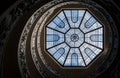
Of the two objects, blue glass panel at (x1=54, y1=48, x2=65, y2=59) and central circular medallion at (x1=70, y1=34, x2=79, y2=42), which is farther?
central circular medallion at (x1=70, y1=34, x2=79, y2=42)

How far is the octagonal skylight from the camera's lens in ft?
74.2

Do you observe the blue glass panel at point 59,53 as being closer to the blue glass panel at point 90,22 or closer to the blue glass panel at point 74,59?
the blue glass panel at point 74,59

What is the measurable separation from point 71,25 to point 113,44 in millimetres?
5226

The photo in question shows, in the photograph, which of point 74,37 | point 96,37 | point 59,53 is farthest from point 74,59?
point 96,37

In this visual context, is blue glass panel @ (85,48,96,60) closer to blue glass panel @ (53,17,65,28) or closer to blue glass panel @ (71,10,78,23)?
blue glass panel @ (71,10,78,23)

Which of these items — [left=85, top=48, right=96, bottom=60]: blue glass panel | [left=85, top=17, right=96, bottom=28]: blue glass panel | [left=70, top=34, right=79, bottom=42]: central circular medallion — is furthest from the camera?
[left=70, top=34, right=79, bottom=42]: central circular medallion

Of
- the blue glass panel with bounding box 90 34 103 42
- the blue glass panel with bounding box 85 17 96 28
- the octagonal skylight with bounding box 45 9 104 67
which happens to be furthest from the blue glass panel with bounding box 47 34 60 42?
the blue glass panel with bounding box 90 34 103 42

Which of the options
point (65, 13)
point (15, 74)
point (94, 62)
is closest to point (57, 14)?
point (65, 13)

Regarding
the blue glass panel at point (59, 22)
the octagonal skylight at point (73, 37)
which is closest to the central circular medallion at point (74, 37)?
the octagonal skylight at point (73, 37)

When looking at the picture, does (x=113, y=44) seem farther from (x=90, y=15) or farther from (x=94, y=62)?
(x=90, y=15)

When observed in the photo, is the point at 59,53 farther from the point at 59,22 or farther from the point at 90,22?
the point at 90,22

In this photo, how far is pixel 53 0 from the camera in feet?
55.0

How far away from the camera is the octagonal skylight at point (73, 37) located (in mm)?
22609

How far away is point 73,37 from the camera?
23.1m
